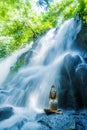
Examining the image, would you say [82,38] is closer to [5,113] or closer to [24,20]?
[5,113]

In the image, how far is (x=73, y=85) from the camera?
11797mm

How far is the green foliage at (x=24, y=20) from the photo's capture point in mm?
26141

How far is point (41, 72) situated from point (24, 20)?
1185 cm

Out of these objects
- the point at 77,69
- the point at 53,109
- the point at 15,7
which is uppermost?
the point at 15,7

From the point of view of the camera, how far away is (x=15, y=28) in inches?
1046

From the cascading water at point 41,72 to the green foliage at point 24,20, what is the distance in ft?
16.1

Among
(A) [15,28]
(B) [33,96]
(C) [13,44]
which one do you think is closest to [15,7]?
(A) [15,28]

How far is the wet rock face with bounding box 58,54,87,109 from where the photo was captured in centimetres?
1145

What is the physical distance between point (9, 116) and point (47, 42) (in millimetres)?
10398

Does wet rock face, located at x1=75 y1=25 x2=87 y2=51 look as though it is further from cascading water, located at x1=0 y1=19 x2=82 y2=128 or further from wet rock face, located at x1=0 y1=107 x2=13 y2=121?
wet rock face, located at x1=0 y1=107 x2=13 y2=121

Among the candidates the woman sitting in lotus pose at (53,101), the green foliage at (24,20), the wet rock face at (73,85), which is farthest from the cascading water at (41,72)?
the green foliage at (24,20)

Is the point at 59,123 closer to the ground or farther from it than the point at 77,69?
closer to the ground

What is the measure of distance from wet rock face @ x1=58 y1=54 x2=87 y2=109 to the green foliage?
527 inches

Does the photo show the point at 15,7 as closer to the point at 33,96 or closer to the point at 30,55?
the point at 30,55
